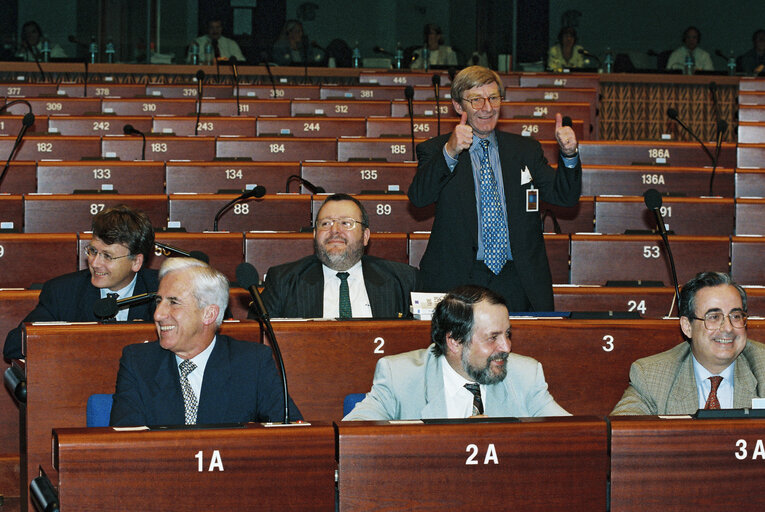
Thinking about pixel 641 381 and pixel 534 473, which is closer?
pixel 534 473

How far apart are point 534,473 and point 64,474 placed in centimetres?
86

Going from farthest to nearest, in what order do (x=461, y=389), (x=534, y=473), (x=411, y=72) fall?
(x=411, y=72)
(x=461, y=389)
(x=534, y=473)

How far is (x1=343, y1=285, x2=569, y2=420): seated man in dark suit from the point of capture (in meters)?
2.85

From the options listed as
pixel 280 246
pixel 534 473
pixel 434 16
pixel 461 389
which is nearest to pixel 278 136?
pixel 280 246

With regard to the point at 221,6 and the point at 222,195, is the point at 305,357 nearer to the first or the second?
the point at 222,195

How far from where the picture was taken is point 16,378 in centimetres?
325

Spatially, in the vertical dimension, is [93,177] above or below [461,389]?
above

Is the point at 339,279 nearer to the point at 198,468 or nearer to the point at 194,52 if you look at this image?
the point at 198,468

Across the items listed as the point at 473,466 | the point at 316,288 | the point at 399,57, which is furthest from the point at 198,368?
the point at 399,57

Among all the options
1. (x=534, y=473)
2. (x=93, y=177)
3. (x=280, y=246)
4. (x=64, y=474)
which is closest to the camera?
(x=64, y=474)

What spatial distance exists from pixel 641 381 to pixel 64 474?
176cm

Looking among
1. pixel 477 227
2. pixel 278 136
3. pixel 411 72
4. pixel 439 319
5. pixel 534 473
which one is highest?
pixel 411 72

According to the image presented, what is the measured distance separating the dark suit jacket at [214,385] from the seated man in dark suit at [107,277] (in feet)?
2.76

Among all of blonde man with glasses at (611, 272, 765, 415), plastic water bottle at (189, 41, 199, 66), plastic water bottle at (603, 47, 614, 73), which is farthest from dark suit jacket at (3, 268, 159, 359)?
plastic water bottle at (603, 47, 614, 73)
